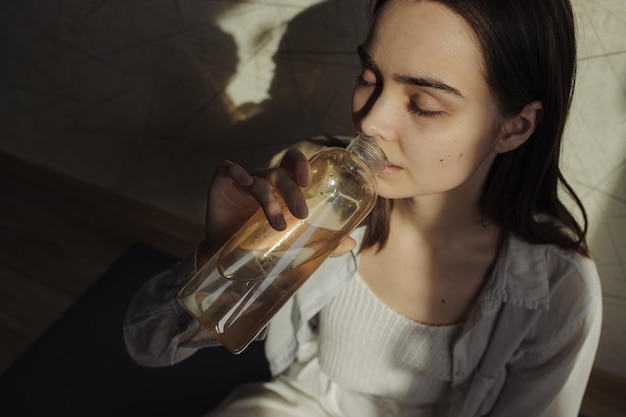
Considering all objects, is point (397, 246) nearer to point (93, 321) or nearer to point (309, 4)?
point (309, 4)

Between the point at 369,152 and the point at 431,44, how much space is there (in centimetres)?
14

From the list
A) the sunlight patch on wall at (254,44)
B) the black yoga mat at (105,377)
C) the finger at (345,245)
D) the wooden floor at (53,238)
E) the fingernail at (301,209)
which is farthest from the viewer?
the wooden floor at (53,238)

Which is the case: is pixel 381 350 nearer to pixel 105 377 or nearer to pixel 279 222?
pixel 279 222

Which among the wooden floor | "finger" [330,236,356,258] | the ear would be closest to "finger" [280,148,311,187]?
"finger" [330,236,356,258]

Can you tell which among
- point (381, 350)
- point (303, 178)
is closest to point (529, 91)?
point (303, 178)

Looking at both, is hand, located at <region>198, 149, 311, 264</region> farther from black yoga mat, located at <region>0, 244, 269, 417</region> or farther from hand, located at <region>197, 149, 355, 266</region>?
black yoga mat, located at <region>0, 244, 269, 417</region>

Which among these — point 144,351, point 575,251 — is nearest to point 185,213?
point 144,351

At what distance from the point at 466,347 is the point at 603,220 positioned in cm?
40

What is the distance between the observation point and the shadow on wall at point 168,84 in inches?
44.4

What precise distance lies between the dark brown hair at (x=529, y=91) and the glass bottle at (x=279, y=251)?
17 cm

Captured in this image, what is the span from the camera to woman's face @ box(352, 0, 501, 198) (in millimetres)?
620

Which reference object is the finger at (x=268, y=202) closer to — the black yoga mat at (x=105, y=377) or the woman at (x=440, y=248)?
the woman at (x=440, y=248)

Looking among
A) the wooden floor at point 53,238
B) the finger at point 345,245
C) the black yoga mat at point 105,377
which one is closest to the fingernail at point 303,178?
the finger at point 345,245

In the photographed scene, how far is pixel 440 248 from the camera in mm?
927
